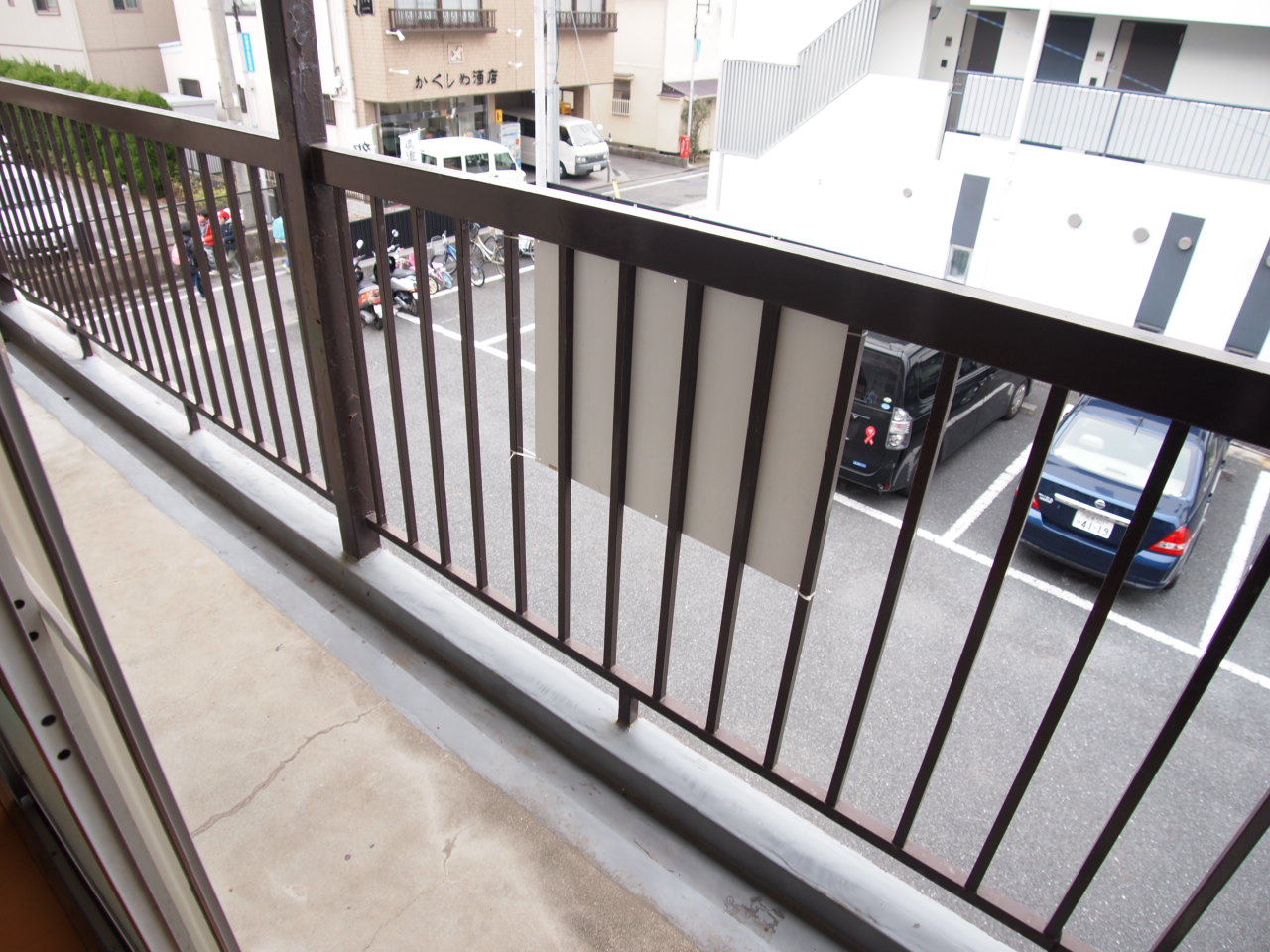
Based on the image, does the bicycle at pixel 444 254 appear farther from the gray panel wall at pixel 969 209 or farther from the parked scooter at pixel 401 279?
the gray panel wall at pixel 969 209

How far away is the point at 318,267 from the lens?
1444mm

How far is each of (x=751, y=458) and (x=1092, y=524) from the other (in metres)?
3.88

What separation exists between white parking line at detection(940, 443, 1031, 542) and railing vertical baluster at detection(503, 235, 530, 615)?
3999mm

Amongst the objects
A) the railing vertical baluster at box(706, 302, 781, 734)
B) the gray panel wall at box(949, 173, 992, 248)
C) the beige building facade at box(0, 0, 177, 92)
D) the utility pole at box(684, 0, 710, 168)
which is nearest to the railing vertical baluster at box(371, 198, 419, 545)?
the railing vertical baluster at box(706, 302, 781, 734)

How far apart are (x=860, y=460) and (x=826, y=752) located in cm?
189

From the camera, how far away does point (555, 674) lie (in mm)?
1529

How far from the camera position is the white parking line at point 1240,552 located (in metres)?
4.42

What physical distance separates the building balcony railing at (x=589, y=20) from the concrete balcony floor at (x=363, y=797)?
13245 millimetres

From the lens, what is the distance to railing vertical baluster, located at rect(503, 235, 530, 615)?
113 centimetres

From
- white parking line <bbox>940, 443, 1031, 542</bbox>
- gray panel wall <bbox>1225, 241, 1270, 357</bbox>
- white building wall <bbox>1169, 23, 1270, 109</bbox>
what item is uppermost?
white building wall <bbox>1169, 23, 1270, 109</bbox>

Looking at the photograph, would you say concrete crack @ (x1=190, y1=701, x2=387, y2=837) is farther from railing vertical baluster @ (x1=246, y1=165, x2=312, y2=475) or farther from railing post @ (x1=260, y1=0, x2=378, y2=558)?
railing vertical baluster @ (x1=246, y1=165, x2=312, y2=475)

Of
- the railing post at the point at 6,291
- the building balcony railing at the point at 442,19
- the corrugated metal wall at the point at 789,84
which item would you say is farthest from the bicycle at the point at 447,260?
the railing post at the point at 6,291

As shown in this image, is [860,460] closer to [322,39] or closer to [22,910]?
[22,910]

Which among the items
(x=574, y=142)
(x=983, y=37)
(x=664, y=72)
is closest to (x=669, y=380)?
(x=983, y=37)
